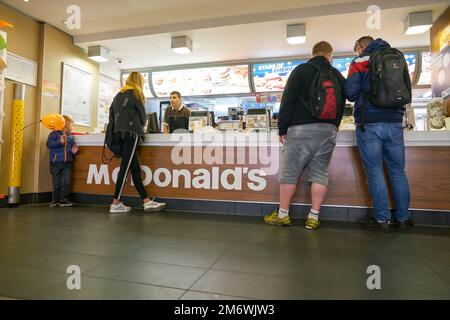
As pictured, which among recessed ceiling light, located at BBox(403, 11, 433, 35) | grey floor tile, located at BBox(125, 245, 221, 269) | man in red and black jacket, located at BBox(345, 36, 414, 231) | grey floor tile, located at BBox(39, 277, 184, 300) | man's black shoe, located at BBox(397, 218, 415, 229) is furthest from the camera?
recessed ceiling light, located at BBox(403, 11, 433, 35)

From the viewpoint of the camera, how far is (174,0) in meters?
3.70

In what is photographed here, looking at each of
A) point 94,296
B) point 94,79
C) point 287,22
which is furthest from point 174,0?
point 94,296

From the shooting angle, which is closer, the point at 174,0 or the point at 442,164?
the point at 442,164

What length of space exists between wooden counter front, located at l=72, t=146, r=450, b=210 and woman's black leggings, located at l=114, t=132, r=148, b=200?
0.25 metres

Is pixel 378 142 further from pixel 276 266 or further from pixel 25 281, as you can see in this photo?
pixel 25 281

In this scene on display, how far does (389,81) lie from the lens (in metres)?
2.20

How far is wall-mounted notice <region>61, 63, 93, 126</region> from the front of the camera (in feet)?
14.8

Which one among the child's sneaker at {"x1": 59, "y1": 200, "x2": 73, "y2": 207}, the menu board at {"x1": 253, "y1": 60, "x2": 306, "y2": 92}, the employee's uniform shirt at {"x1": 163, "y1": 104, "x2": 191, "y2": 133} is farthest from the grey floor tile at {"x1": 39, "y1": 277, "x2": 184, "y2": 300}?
the menu board at {"x1": 253, "y1": 60, "x2": 306, "y2": 92}

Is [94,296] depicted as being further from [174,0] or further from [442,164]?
[174,0]

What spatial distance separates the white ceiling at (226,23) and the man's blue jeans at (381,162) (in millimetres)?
2226

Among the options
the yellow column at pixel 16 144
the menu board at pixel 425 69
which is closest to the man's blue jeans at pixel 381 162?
the menu board at pixel 425 69

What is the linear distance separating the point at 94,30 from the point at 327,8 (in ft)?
11.6

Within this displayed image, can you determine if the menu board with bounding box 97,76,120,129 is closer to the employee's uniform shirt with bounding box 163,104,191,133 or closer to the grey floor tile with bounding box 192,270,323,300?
the employee's uniform shirt with bounding box 163,104,191,133
